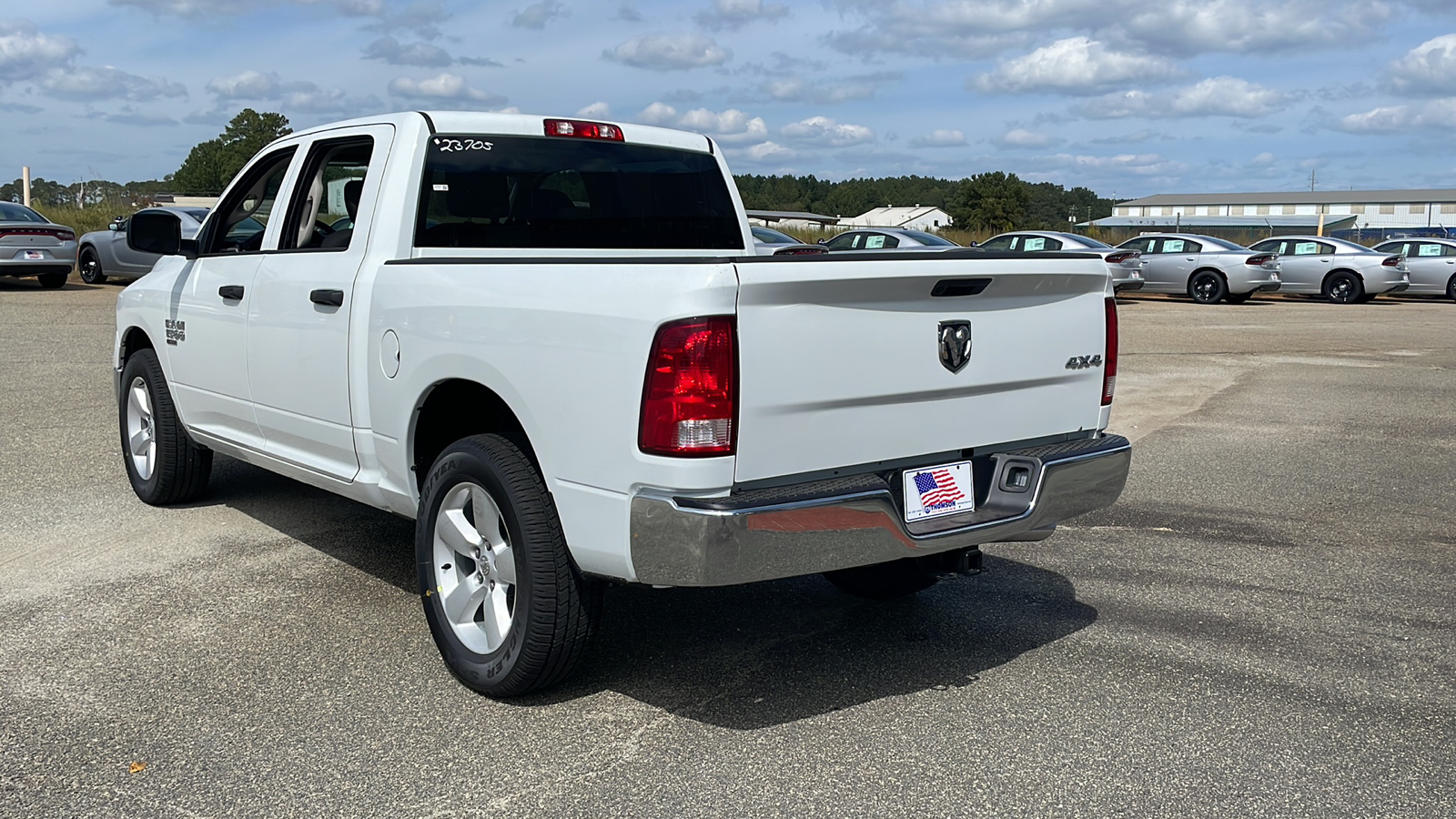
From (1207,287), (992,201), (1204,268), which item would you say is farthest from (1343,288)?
(992,201)

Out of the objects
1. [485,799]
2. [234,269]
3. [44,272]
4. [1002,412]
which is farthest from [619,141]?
[44,272]

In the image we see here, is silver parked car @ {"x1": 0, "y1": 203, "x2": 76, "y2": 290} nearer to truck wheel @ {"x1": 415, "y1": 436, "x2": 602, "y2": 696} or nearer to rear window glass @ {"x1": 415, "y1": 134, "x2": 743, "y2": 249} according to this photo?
rear window glass @ {"x1": 415, "y1": 134, "x2": 743, "y2": 249}

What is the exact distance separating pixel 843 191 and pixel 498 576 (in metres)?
151

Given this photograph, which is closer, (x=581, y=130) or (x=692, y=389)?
(x=692, y=389)

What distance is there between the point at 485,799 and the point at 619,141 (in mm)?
3112

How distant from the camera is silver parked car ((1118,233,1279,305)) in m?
25.9

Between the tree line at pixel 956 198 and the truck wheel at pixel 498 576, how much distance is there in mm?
75422

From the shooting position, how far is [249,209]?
6.06 meters

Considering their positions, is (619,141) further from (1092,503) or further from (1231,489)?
(1231,489)

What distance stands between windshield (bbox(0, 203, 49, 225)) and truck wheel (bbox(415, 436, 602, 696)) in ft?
65.9

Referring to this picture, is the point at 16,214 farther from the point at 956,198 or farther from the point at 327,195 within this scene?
the point at 956,198

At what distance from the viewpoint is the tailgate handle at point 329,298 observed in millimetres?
4680

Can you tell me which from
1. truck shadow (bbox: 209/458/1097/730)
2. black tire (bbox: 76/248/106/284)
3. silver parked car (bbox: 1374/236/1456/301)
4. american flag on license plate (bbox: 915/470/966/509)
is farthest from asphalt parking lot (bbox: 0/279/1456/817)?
silver parked car (bbox: 1374/236/1456/301)

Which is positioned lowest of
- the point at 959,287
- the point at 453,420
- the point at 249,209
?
the point at 453,420
